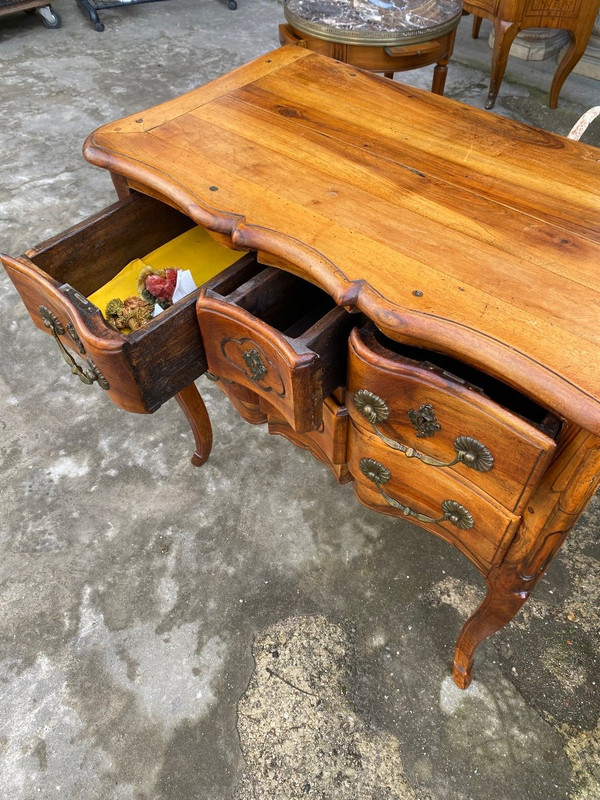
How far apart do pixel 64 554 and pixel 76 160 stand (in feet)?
6.85

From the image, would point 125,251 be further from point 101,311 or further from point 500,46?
point 500,46

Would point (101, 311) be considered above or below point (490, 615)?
above

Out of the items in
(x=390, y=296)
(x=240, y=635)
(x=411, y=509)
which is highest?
(x=390, y=296)

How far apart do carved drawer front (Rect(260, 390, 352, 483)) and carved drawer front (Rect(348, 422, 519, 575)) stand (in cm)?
2

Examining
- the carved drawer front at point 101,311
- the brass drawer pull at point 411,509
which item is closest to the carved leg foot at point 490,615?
the brass drawer pull at point 411,509

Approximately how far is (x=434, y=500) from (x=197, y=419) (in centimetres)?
79

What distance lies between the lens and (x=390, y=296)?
76 centimetres

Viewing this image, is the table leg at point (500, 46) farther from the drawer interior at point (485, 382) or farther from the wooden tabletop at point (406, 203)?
the drawer interior at point (485, 382)

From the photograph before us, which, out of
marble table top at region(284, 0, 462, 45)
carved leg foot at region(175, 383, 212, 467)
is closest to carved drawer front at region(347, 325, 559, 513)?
carved leg foot at region(175, 383, 212, 467)

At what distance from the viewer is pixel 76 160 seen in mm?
2744

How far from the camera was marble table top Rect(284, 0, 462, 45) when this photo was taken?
5.79 feet

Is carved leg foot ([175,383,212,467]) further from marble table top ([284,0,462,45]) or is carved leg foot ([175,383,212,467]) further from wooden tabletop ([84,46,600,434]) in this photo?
marble table top ([284,0,462,45])

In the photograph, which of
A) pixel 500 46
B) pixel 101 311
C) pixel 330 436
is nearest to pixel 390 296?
pixel 330 436

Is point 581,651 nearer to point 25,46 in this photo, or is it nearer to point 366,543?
point 366,543
